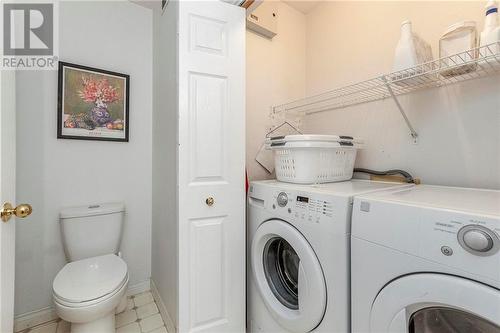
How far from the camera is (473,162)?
44.8 inches

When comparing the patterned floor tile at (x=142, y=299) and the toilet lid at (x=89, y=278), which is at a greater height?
the toilet lid at (x=89, y=278)

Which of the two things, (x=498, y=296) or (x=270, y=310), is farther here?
(x=270, y=310)

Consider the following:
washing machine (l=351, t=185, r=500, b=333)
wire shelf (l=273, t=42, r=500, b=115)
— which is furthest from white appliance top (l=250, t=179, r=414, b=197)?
wire shelf (l=273, t=42, r=500, b=115)

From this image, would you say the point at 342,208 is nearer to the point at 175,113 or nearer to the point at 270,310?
the point at 270,310

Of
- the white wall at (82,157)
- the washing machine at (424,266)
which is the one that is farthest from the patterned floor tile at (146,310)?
the washing machine at (424,266)

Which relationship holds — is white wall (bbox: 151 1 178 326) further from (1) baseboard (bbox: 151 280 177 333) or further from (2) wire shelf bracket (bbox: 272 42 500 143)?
(2) wire shelf bracket (bbox: 272 42 500 143)

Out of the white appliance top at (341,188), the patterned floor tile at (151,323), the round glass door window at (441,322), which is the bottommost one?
the patterned floor tile at (151,323)

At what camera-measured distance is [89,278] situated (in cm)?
124

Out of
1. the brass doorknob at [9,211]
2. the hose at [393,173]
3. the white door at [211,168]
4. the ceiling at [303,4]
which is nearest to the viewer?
the brass doorknob at [9,211]

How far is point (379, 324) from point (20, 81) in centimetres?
220

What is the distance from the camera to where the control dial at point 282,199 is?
112 cm

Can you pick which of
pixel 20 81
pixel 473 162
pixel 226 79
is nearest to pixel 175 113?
pixel 226 79

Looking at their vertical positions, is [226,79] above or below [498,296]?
above

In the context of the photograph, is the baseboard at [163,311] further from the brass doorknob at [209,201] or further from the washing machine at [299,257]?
the brass doorknob at [209,201]
